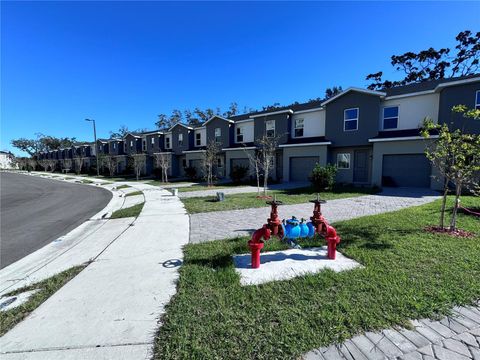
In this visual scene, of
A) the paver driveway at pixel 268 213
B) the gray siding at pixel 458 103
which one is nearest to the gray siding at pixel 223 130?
the paver driveway at pixel 268 213

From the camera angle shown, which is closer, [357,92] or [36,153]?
[357,92]

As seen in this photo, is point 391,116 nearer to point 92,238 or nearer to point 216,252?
point 216,252

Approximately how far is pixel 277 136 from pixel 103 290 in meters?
18.9

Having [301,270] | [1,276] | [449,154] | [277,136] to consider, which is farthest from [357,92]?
[1,276]

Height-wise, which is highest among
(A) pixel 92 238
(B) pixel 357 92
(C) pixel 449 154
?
(B) pixel 357 92

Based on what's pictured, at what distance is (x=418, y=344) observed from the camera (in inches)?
95.5

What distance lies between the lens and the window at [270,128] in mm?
21548

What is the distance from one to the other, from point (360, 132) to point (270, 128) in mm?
7687

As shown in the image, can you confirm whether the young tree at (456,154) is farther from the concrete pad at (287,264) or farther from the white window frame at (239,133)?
the white window frame at (239,133)

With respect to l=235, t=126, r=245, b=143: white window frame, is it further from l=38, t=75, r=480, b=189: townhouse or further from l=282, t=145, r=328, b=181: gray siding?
l=282, t=145, r=328, b=181: gray siding

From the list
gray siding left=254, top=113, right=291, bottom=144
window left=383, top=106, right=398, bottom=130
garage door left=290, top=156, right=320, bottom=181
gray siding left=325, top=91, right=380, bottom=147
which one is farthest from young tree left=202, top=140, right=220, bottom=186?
window left=383, top=106, right=398, bottom=130

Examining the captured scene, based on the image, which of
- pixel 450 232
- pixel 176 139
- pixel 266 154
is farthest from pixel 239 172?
pixel 450 232

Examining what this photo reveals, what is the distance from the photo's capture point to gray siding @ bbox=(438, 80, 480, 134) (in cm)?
1279

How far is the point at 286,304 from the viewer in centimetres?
310
